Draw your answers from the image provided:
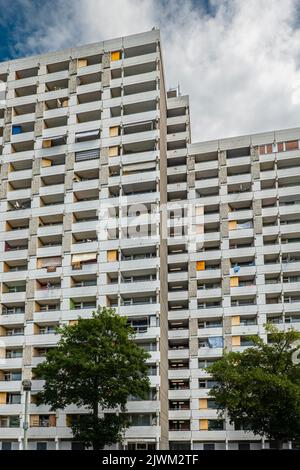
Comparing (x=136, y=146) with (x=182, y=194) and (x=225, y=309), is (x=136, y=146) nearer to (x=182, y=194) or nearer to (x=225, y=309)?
(x=182, y=194)

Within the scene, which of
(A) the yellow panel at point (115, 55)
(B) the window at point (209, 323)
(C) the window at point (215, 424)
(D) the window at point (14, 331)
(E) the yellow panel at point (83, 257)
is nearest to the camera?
(C) the window at point (215, 424)

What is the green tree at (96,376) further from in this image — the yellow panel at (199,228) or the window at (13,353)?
the yellow panel at (199,228)

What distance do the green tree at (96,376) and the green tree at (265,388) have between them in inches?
275

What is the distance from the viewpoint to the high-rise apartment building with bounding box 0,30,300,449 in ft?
176

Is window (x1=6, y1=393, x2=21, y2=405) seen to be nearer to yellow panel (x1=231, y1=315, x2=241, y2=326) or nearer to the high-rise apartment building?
the high-rise apartment building

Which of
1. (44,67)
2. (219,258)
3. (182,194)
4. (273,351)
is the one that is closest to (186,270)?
(219,258)

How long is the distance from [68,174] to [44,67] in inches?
599

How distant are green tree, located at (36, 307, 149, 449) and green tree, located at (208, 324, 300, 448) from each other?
6.99 m

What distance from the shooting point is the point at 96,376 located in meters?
40.6

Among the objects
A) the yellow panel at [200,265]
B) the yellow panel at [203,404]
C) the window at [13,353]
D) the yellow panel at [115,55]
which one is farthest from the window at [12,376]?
the yellow panel at [115,55]

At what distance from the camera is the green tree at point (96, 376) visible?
131ft

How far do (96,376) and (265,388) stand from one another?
13047 millimetres

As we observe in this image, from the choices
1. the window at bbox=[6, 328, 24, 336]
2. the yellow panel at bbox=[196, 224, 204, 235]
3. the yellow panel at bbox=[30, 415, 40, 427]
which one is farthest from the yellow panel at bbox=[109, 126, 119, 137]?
the yellow panel at bbox=[30, 415, 40, 427]

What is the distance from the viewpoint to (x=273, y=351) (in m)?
43.8
